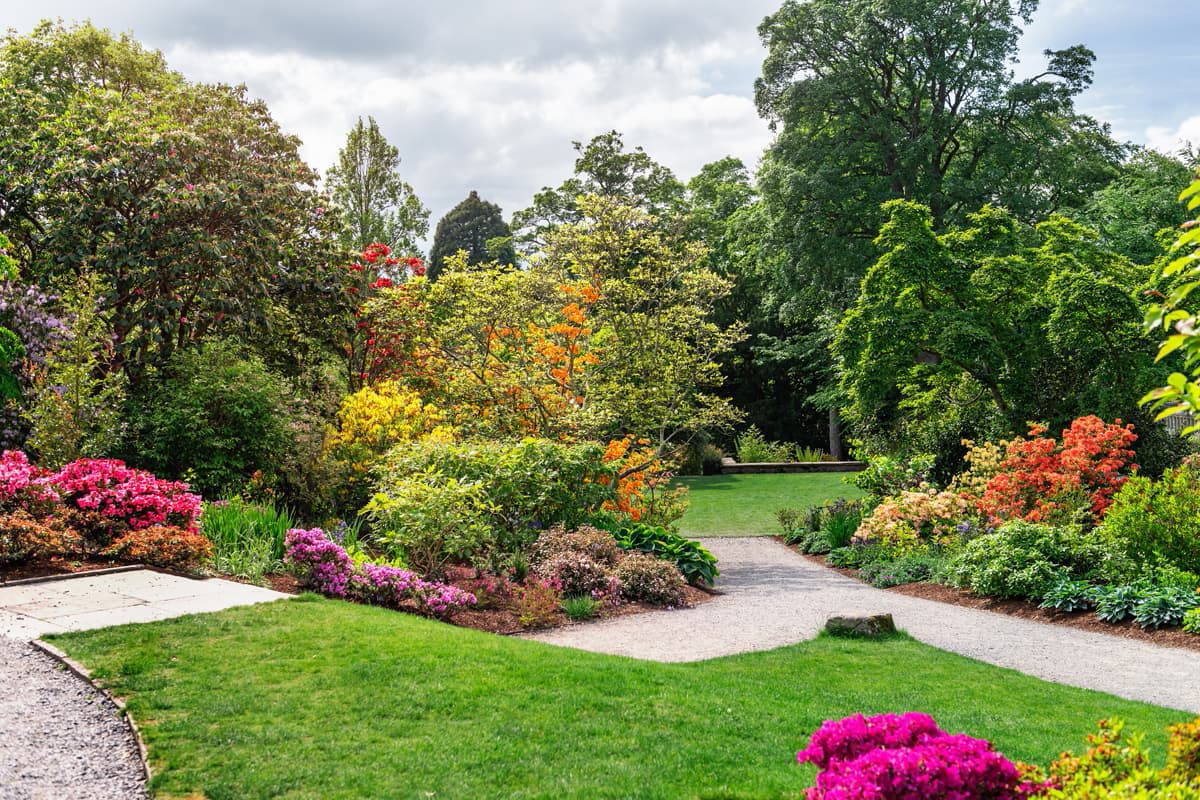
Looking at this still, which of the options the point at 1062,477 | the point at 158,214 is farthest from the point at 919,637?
the point at 158,214

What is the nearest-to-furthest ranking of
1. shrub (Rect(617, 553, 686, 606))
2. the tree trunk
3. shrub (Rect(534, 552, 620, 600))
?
shrub (Rect(534, 552, 620, 600)), shrub (Rect(617, 553, 686, 606)), the tree trunk

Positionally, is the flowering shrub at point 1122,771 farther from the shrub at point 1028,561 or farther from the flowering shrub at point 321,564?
the shrub at point 1028,561

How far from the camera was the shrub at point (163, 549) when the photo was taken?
7.77 meters

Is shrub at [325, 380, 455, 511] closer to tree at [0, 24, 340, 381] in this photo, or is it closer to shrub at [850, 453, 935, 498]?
tree at [0, 24, 340, 381]

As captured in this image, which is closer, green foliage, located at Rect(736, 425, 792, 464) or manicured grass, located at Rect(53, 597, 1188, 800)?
manicured grass, located at Rect(53, 597, 1188, 800)

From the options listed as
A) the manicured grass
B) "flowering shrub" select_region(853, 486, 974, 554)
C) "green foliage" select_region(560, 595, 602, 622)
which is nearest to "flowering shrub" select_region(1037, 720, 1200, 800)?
the manicured grass

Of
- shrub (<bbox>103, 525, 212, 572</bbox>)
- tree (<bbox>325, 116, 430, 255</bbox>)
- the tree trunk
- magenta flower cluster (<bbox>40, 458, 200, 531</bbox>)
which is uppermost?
tree (<bbox>325, 116, 430, 255</bbox>)

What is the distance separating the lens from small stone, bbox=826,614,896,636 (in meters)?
7.21

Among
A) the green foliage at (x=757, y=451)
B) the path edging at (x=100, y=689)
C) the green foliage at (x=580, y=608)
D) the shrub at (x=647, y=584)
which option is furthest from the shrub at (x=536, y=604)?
the green foliage at (x=757, y=451)

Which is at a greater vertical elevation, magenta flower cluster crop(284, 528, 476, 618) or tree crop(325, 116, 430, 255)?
tree crop(325, 116, 430, 255)

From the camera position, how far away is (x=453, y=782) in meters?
3.64

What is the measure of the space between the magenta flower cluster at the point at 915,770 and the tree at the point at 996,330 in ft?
38.6

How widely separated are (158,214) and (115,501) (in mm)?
5049

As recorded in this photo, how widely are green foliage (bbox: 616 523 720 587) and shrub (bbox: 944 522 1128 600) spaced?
274 cm
